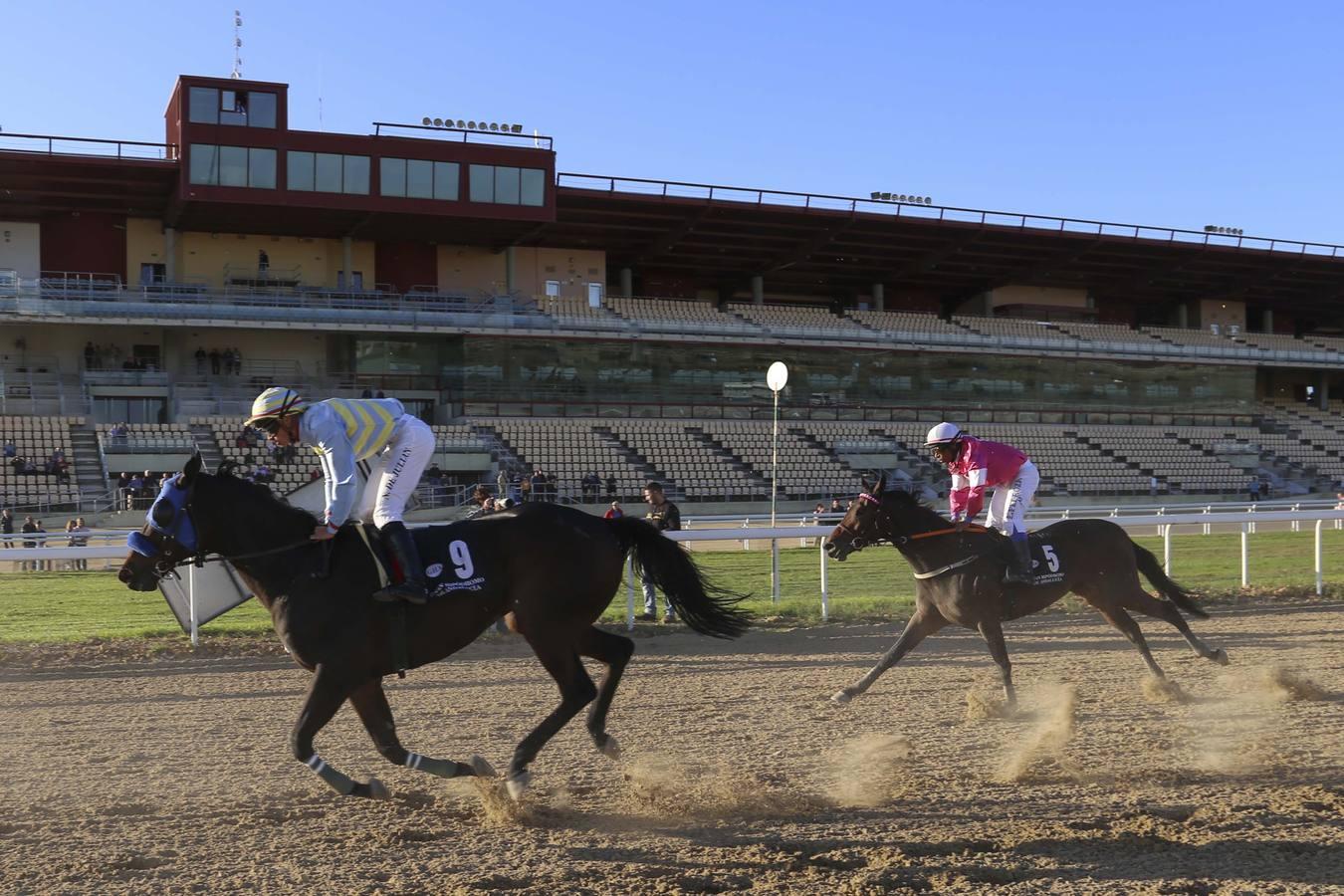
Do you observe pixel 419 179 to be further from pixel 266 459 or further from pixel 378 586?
pixel 378 586

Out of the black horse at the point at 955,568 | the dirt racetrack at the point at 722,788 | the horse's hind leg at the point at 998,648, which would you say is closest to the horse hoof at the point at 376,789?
the dirt racetrack at the point at 722,788

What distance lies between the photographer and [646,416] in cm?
3447

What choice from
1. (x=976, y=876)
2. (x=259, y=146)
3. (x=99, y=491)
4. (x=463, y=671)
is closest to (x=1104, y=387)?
(x=259, y=146)

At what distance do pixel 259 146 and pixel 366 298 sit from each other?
4.75 m

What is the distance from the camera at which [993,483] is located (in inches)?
303

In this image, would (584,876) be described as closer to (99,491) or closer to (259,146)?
(99,491)

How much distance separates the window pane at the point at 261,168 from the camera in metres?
30.7

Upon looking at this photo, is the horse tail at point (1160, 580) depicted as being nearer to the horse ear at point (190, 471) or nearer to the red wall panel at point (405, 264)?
the horse ear at point (190, 471)

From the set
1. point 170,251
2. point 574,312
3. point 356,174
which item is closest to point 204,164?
point 170,251

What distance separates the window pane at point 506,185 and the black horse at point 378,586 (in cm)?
2861

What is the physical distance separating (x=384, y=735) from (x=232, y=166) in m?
28.6

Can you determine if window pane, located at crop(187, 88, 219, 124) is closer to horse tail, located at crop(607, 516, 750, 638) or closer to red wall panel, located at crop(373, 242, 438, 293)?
red wall panel, located at crop(373, 242, 438, 293)

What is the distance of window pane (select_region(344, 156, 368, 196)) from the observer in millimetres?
31516

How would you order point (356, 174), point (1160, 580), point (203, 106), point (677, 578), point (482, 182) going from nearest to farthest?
1. point (677, 578)
2. point (1160, 580)
3. point (203, 106)
4. point (356, 174)
5. point (482, 182)
